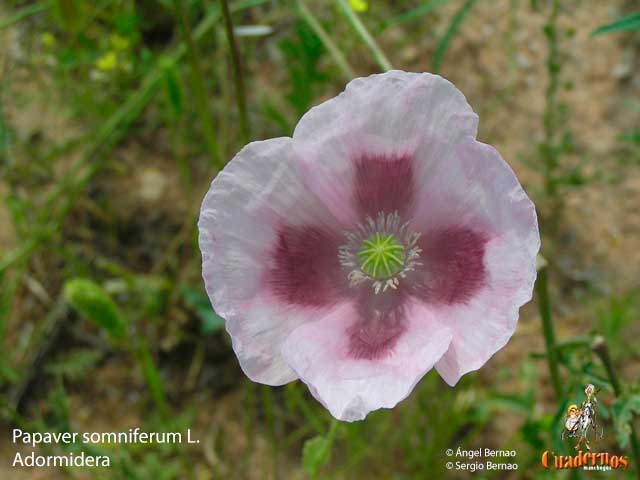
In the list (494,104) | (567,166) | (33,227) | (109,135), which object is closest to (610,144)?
(567,166)

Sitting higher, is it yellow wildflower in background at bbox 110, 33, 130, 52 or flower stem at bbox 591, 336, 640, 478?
yellow wildflower in background at bbox 110, 33, 130, 52

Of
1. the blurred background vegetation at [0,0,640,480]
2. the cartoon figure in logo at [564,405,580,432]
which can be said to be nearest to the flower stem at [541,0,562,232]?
the blurred background vegetation at [0,0,640,480]

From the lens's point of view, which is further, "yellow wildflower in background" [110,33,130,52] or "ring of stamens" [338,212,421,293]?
"yellow wildflower in background" [110,33,130,52]

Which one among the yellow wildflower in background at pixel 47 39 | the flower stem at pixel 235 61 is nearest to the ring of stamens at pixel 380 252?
the flower stem at pixel 235 61

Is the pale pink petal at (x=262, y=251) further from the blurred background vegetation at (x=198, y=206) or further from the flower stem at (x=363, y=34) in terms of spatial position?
the blurred background vegetation at (x=198, y=206)

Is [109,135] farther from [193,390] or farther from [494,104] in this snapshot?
[494,104]

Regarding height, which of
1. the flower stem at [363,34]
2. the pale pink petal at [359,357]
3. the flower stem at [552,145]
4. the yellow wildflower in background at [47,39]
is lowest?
the pale pink petal at [359,357]

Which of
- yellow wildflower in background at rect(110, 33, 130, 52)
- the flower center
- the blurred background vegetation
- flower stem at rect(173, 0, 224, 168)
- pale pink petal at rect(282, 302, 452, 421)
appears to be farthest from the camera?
yellow wildflower in background at rect(110, 33, 130, 52)

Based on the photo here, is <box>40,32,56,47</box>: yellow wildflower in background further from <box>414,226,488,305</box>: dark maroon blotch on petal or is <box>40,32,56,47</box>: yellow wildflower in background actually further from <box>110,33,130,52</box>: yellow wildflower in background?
<box>414,226,488,305</box>: dark maroon blotch on petal
